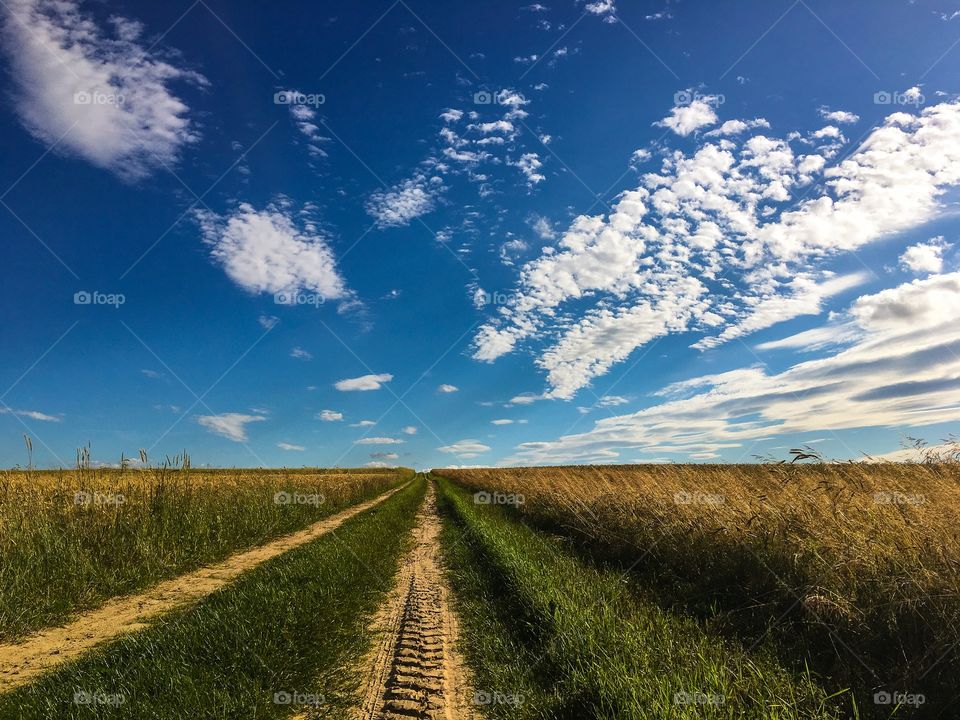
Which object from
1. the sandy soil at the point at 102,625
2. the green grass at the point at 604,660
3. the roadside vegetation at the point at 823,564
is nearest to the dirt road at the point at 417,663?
the green grass at the point at 604,660

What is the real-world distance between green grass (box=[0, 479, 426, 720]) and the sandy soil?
0.58 metres

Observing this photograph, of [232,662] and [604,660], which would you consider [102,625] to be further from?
[604,660]

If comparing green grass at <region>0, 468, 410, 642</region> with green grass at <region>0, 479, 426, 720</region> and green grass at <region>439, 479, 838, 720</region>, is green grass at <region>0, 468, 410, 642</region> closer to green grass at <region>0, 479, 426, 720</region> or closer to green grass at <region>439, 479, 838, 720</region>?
green grass at <region>0, 479, 426, 720</region>

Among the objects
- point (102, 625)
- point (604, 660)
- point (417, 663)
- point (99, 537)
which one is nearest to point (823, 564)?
point (604, 660)

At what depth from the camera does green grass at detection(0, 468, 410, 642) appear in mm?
7812

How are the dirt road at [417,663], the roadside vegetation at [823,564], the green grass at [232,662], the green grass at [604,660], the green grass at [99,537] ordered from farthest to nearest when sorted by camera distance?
the green grass at [99,537], the roadside vegetation at [823,564], the dirt road at [417,663], the green grass at [232,662], the green grass at [604,660]

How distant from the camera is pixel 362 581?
8516 mm

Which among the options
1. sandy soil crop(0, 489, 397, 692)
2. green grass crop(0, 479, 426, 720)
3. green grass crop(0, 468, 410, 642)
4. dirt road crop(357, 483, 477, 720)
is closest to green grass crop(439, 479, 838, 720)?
dirt road crop(357, 483, 477, 720)

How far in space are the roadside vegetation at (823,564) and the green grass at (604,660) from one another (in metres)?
0.57

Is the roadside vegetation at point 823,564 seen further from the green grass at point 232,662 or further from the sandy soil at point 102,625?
the sandy soil at point 102,625


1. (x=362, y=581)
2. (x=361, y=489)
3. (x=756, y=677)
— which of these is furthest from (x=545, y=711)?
(x=361, y=489)

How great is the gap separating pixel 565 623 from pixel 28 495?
1228 cm

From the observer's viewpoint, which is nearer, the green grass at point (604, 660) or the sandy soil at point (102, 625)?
the green grass at point (604, 660)

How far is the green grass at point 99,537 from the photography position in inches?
308
